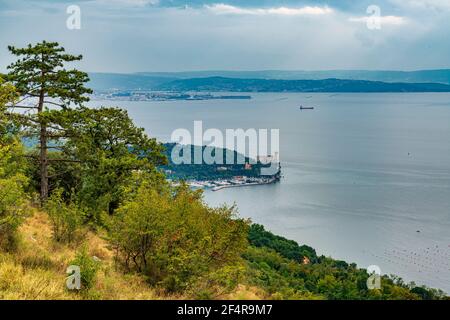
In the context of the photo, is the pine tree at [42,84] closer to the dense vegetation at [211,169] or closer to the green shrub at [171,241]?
the green shrub at [171,241]

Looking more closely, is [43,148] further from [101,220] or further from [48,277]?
[48,277]

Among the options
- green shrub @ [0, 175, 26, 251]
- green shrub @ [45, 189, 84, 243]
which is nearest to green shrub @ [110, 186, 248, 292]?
green shrub @ [45, 189, 84, 243]

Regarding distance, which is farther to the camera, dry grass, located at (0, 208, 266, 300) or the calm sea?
the calm sea

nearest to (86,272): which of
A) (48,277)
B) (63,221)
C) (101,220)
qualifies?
(48,277)

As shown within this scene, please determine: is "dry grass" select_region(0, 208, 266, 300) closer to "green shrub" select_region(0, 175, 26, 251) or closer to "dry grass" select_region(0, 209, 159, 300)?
"dry grass" select_region(0, 209, 159, 300)

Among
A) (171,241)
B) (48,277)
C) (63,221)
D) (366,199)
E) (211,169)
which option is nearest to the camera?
(48,277)

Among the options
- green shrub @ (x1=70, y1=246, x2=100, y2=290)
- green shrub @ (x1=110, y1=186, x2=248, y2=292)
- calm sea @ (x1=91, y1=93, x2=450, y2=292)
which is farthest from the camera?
calm sea @ (x1=91, y1=93, x2=450, y2=292)

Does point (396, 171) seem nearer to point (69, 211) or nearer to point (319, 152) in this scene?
point (319, 152)

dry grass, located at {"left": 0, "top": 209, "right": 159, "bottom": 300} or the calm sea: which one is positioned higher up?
dry grass, located at {"left": 0, "top": 209, "right": 159, "bottom": 300}
